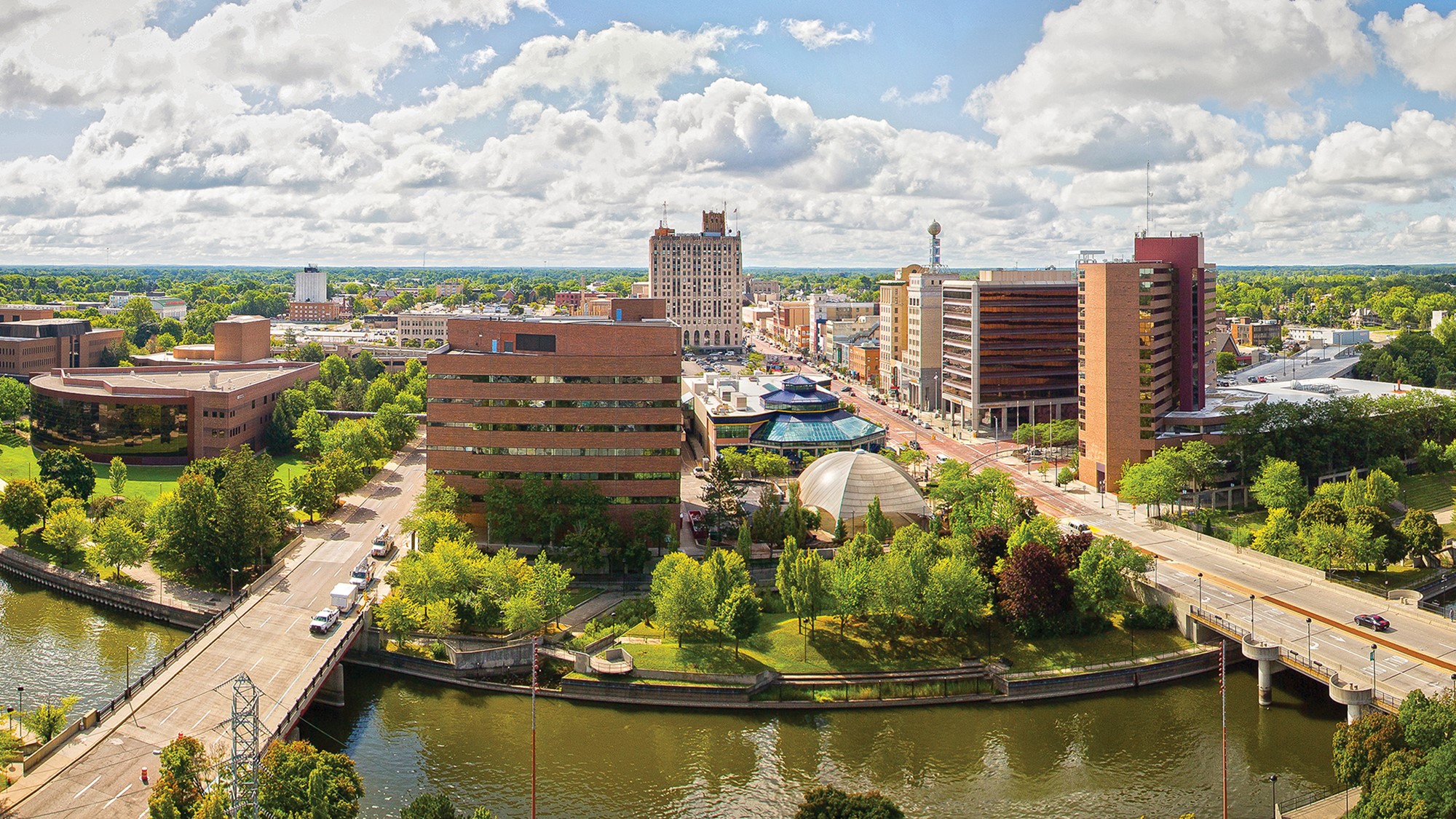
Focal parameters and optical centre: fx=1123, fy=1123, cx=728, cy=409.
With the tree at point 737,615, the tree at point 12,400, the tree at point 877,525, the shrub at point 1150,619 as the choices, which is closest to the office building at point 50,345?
the tree at point 12,400

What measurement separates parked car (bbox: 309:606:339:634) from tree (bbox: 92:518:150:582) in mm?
21678

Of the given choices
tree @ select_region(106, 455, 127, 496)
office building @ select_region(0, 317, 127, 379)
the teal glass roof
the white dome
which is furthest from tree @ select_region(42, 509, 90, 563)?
office building @ select_region(0, 317, 127, 379)

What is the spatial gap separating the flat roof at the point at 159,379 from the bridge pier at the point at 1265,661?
10679 cm

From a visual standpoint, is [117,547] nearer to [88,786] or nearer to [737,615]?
[88,786]

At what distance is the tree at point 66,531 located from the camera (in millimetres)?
85312

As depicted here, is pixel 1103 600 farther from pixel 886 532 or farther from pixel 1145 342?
pixel 1145 342

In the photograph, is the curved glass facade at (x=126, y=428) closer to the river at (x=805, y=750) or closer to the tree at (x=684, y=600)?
the river at (x=805, y=750)

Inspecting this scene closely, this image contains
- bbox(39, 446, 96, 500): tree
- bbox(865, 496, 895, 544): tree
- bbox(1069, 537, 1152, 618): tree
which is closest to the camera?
bbox(1069, 537, 1152, 618): tree

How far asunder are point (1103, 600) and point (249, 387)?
98.1m

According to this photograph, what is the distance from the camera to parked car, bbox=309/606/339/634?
223ft

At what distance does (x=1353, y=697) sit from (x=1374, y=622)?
11576 mm

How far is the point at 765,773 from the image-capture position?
55.8 m

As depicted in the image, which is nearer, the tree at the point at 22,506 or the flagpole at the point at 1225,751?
the flagpole at the point at 1225,751

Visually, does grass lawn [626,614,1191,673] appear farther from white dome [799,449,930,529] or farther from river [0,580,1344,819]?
white dome [799,449,930,529]
